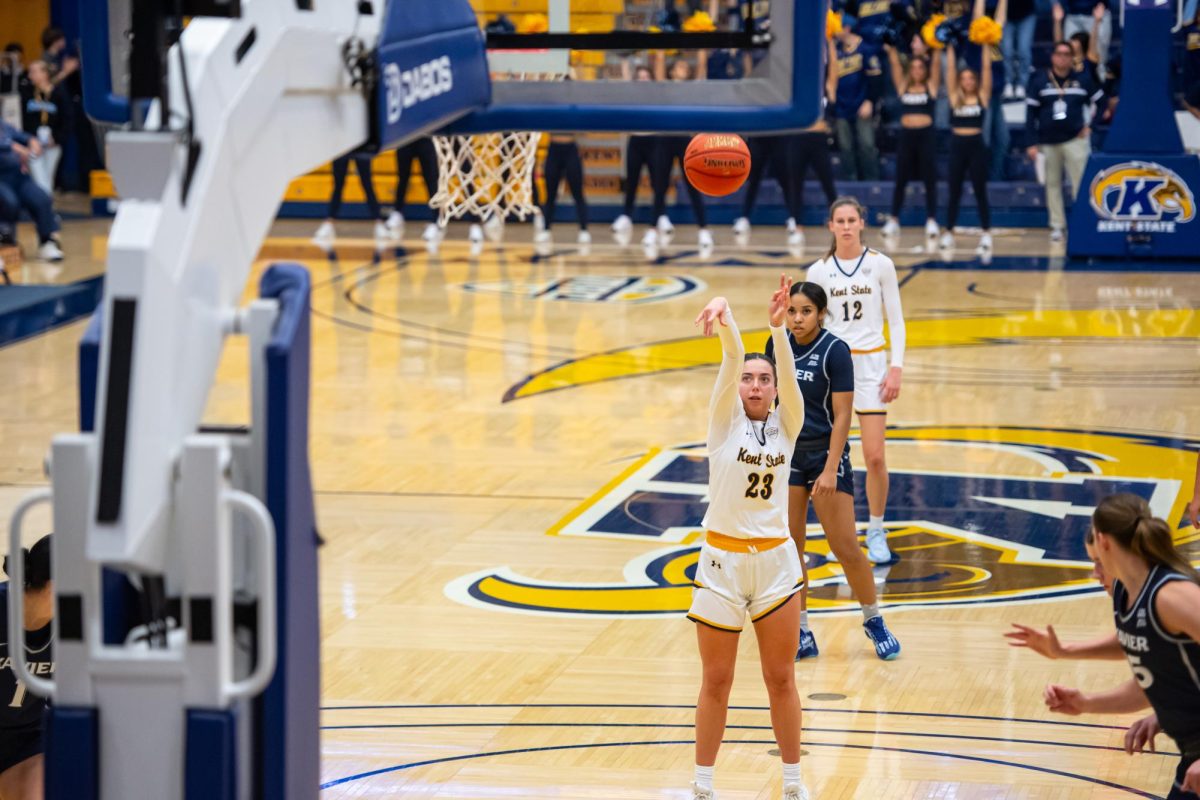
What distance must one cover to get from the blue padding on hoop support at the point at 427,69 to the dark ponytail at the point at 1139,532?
2.19 meters

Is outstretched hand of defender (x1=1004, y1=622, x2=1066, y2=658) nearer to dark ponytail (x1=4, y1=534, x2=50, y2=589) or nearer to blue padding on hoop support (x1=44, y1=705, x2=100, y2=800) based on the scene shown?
blue padding on hoop support (x1=44, y1=705, x2=100, y2=800)

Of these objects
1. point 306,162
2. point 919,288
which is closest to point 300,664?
point 306,162

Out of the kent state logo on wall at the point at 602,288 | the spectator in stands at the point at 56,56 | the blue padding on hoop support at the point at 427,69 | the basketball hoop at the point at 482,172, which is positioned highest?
the blue padding on hoop support at the point at 427,69

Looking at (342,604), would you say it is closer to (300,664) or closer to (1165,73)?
(300,664)

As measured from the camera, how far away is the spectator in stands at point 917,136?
64.8ft

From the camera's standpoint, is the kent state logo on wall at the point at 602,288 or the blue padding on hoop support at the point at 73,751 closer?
the blue padding on hoop support at the point at 73,751

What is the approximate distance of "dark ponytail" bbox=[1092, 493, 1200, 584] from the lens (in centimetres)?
463

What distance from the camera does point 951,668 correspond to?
743 centimetres

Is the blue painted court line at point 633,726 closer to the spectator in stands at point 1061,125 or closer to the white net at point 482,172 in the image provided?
the white net at point 482,172

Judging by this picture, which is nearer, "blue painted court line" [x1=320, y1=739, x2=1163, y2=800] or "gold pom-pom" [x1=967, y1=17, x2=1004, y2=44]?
"blue painted court line" [x1=320, y1=739, x2=1163, y2=800]

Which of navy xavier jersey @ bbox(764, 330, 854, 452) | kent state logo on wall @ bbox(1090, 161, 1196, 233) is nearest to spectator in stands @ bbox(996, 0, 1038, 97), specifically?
kent state logo on wall @ bbox(1090, 161, 1196, 233)

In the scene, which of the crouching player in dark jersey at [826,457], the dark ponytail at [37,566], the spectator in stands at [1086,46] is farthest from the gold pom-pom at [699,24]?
the spectator in stands at [1086,46]

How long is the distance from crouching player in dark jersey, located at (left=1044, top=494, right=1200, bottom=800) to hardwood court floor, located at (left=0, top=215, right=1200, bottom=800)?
1.46 m

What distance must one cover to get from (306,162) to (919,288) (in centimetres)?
1373
